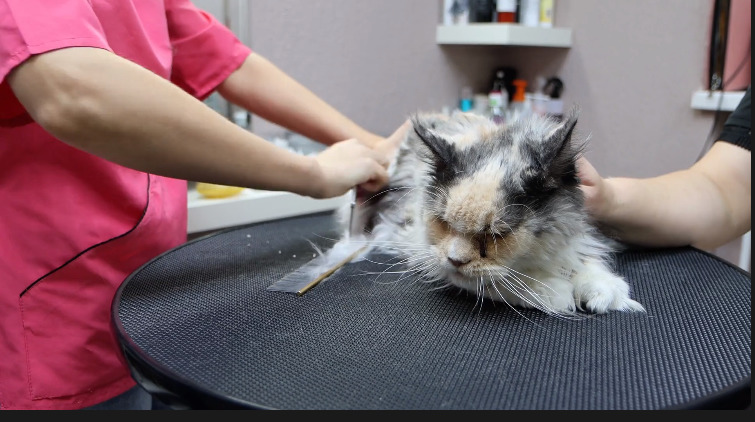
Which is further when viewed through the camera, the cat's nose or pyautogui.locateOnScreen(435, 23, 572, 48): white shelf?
pyautogui.locateOnScreen(435, 23, 572, 48): white shelf

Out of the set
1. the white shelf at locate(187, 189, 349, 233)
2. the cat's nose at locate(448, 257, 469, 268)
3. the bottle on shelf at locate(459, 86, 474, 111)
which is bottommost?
the white shelf at locate(187, 189, 349, 233)

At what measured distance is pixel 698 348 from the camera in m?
0.64

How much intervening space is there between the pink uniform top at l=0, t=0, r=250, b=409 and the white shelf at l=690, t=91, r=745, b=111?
142cm

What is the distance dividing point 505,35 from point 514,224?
1.26 metres

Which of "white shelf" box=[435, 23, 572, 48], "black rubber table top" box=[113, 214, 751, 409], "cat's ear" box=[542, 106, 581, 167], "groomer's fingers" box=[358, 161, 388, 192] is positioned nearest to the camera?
"black rubber table top" box=[113, 214, 751, 409]

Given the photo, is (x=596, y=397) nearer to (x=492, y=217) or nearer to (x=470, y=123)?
(x=492, y=217)

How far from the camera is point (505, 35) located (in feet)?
5.96

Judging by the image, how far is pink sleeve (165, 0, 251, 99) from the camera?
1.08 metres

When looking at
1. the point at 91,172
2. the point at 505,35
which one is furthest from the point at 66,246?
the point at 505,35

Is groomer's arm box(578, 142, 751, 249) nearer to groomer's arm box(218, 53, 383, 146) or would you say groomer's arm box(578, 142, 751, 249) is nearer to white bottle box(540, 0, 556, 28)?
groomer's arm box(218, 53, 383, 146)

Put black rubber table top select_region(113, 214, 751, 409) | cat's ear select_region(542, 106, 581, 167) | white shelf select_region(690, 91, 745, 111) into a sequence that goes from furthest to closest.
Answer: white shelf select_region(690, 91, 745, 111), cat's ear select_region(542, 106, 581, 167), black rubber table top select_region(113, 214, 751, 409)

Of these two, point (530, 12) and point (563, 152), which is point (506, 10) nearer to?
point (530, 12)

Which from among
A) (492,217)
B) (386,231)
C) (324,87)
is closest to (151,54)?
(386,231)

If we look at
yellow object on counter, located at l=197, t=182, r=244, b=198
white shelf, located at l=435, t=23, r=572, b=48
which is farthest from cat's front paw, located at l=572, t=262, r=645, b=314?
white shelf, located at l=435, t=23, r=572, b=48
